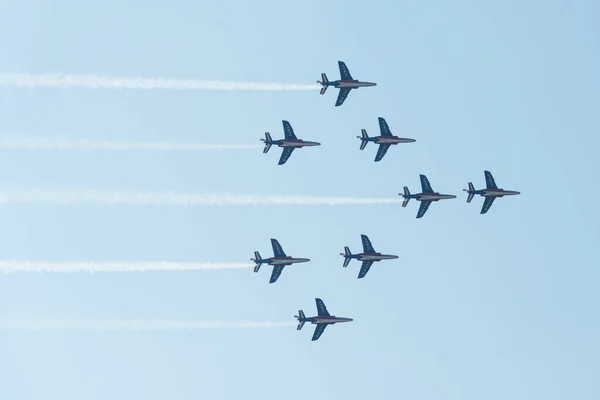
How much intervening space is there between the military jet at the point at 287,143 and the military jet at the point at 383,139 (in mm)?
6236

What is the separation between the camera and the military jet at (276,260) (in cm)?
18050

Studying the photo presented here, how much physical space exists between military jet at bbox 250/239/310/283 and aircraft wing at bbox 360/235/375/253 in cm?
989

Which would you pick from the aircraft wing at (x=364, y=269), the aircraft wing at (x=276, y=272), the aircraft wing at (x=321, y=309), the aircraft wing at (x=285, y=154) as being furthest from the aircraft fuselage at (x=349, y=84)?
the aircraft wing at (x=321, y=309)

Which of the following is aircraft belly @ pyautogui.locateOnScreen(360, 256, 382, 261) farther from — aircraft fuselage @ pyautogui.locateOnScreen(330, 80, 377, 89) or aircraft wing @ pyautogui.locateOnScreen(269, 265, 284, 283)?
aircraft fuselage @ pyautogui.locateOnScreen(330, 80, 377, 89)

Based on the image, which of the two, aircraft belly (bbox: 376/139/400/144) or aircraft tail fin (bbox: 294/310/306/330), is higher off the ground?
aircraft belly (bbox: 376/139/400/144)

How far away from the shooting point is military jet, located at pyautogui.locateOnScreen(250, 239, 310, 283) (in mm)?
180500

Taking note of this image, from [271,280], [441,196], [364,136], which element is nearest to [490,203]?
[441,196]

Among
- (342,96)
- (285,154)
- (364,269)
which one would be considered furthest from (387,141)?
(364,269)

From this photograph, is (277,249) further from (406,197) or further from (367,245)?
(406,197)

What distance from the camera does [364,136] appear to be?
618 ft

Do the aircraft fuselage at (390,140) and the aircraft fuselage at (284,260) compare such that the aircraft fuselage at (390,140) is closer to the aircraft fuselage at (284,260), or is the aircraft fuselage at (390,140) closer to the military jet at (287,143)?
the military jet at (287,143)

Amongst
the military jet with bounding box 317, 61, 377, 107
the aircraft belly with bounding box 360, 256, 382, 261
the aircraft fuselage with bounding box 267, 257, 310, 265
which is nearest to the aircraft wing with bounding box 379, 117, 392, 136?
the military jet with bounding box 317, 61, 377, 107

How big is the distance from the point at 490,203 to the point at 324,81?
29.6 metres

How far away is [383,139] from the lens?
19050cm
